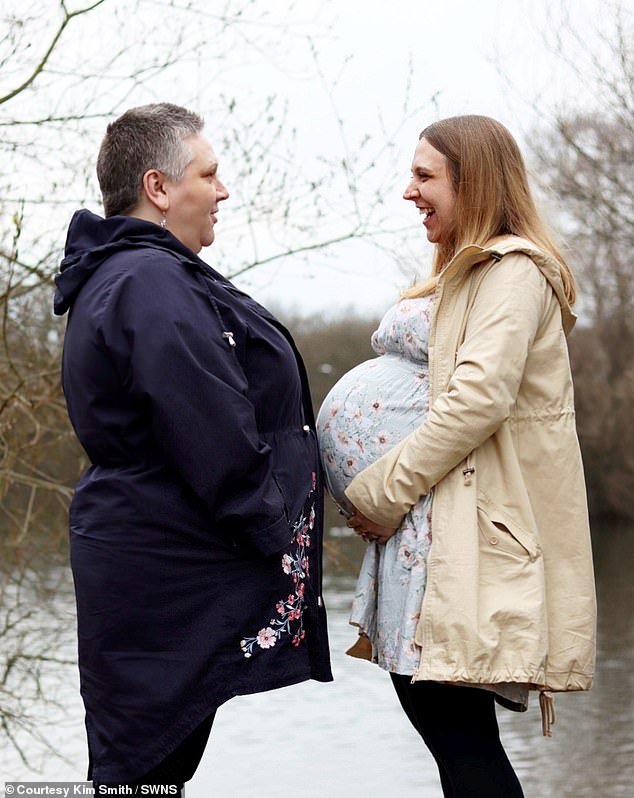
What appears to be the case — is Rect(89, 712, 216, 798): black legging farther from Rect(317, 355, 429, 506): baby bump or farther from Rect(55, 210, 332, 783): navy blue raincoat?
Rect(317, 355, 429, 506): baby bump

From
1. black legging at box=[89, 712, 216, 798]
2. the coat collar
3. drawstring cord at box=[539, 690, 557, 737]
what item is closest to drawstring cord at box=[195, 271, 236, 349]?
the coat collar

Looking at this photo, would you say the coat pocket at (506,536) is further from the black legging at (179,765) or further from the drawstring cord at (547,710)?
the black legging at (179,765)

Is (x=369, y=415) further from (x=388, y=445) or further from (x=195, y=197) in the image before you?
(x=195, y=197)

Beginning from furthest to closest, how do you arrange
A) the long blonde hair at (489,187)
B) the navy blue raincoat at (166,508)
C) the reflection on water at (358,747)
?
the reflection on water at (358,747) → the long blonde hair at (489,187) → the navy blue raincoat at (166,508)

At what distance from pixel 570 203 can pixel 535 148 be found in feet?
4.13

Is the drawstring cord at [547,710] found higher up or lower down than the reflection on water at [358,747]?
higher up

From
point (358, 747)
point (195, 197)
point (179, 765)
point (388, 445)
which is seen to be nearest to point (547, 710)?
point (388, 445)

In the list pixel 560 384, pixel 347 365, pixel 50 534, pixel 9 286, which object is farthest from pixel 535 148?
pixel 560 384

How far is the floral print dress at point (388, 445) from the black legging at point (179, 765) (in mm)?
459

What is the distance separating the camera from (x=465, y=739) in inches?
117

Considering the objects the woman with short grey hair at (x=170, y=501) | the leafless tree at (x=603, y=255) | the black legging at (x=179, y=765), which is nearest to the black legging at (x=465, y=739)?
the woman with short grey hair at (x=170, y=501)

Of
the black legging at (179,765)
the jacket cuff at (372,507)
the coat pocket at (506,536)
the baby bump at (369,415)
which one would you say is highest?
the baby bump at (369,415)

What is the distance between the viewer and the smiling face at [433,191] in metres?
3.14

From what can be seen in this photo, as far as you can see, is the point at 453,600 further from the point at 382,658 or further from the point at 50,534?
the point at 50,534
